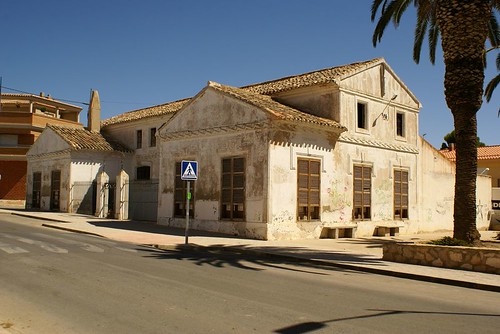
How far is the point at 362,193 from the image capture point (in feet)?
71.5

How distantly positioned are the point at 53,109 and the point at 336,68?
135 feet

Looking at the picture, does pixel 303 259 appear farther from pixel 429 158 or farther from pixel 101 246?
pixel 429 158

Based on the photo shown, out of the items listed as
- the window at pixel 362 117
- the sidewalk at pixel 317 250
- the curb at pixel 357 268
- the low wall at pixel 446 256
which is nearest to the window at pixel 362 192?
the window at pixel 362 117

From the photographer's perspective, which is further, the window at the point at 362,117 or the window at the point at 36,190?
the window at the point at 36,190

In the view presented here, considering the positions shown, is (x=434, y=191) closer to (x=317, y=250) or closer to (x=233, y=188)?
(x=233, y=188)

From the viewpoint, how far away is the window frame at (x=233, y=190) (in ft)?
61.5

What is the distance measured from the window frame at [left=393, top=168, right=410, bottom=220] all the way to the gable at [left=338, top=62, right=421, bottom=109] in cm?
361

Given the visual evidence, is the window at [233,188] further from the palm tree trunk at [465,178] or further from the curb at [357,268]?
the palm tree trunk at [465,178]

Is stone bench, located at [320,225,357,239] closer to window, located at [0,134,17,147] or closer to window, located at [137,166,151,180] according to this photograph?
window, located at [137,166,151,180]

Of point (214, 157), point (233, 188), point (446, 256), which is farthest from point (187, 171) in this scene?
point (446, 256)

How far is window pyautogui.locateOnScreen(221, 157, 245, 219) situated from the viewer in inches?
741

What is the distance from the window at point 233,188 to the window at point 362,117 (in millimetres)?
6669

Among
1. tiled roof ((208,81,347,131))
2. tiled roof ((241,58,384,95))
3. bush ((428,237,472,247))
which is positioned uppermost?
tiled roof ((241,58,384,95))

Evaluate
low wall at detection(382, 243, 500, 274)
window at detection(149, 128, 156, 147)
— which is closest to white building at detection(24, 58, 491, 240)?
low wall at detection(382, 243, 500, 274)
